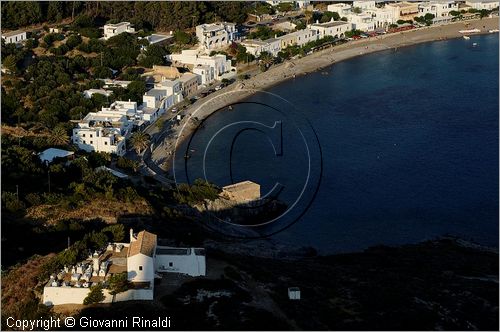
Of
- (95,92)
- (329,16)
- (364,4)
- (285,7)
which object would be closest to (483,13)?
(364,4)

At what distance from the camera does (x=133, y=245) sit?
68.6ft

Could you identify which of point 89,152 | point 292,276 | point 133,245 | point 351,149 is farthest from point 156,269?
point 351,149

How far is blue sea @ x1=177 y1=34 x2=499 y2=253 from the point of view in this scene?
29781mm

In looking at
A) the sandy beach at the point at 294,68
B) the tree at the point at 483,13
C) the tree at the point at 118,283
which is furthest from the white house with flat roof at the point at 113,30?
the tree at the point at 118,283

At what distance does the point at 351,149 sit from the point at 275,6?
31.2 meters

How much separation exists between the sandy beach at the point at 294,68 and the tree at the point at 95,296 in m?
15.2

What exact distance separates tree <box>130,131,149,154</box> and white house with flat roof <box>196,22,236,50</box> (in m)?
17.0

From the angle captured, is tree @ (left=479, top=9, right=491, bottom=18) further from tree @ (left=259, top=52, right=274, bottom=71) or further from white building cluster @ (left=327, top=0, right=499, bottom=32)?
tree @ (left=259, top=52, right=274, bottom=71)

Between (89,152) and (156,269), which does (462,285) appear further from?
(89,152)

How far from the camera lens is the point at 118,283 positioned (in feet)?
63.4

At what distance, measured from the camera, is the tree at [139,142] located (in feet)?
119

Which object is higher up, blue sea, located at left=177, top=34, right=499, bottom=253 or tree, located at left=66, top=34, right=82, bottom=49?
tree, located at left=66, top=34, right=82, bottom=49

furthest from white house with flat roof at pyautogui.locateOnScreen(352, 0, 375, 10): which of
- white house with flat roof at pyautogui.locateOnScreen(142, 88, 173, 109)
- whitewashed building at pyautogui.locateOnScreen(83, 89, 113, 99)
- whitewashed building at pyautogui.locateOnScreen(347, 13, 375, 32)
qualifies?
whitewashed building at pyautogui.locateOnScreen(83, 89, 113, 99)

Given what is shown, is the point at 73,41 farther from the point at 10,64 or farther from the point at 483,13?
the point at 483,13
